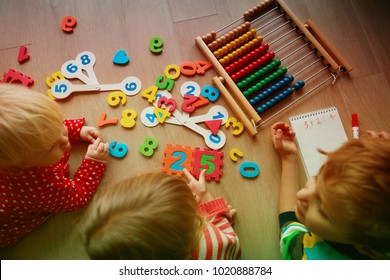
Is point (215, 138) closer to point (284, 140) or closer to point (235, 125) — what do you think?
point (235, 125)

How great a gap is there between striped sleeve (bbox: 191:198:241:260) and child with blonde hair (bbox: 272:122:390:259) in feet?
0.57

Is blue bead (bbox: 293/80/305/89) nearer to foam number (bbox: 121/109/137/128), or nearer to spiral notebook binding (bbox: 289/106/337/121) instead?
spiral notebook binding (bbox: 289/106/337/121)

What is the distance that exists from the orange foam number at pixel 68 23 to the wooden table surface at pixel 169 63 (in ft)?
0.05

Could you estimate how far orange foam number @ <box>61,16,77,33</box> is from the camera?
1.16 metres

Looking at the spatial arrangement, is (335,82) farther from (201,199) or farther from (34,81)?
(34,81)

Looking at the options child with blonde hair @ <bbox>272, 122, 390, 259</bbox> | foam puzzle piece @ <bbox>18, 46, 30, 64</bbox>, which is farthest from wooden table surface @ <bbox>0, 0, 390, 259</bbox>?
child with blonde hair @ <bbox>272, 122, 390, 259</bbox>

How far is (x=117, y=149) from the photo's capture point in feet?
3.38

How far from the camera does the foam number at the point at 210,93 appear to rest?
109 centimetres

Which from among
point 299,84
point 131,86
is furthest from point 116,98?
point 299,84

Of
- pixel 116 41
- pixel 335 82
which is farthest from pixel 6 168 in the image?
pixel 335 82

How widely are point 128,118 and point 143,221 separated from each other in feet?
1.76

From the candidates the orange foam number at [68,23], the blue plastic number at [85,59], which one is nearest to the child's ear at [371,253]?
the blue plastic number at [85,59]

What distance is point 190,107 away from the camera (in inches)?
42.1
